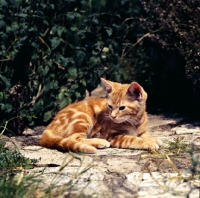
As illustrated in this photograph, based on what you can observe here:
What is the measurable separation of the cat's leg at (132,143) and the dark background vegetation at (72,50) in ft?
3.77

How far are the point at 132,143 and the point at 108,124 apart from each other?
1.57 ft

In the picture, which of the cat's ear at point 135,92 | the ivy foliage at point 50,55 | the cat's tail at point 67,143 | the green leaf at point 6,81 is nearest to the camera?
the cat's tail at point 67,143

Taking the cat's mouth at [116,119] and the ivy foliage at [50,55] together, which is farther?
the ivy foliage at [50,55]

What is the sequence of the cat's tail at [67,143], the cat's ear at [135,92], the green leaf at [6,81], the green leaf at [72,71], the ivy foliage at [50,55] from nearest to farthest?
the cat's tail at [67,143] < the cat's ear at [135,92] < the green leaf at [6,81] < the ivy foliage at [50,55] < the green leaf at [72,71]

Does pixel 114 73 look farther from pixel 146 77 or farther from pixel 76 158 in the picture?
pixel 76 158

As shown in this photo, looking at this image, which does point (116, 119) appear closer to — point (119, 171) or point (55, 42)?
point (119, 171)

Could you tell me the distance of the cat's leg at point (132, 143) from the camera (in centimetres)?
456

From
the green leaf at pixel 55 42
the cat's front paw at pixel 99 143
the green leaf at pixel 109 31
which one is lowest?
the cat's front paw at pixel 99 143

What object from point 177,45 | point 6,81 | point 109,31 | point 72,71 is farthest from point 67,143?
point 177,45

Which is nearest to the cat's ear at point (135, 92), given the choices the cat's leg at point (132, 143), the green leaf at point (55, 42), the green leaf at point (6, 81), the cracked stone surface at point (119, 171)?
the cat's leg at point (132, 143)

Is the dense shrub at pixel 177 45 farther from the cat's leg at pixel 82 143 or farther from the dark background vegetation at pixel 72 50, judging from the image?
the cat's leg at pixel 82 143

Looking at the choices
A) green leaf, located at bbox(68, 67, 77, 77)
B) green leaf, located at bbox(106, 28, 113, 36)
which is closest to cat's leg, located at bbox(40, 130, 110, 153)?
green leaf, located at bbox(68, 67, 77, 77)

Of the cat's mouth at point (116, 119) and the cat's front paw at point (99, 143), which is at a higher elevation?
the cat's mouth at point (116, 119)

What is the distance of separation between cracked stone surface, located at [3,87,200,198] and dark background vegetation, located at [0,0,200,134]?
862 millimetres
